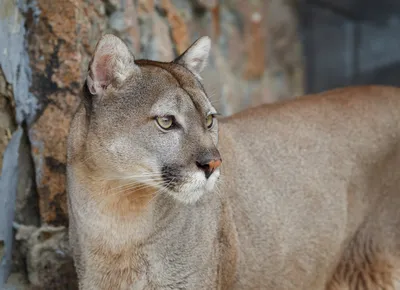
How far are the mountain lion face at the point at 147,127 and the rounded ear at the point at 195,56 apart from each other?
11.7 inches

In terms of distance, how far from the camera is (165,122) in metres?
3.68

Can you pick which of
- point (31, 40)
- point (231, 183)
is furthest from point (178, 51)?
point (231, 183)

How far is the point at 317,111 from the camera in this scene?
15.7 feet

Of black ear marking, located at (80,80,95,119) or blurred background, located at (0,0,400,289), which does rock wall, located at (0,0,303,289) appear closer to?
blurred background, located at (0,0,400,289)

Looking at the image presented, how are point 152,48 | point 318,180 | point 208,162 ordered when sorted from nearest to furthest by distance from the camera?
point 208,162, point 318,180, point 152,48

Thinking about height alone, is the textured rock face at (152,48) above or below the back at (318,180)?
above

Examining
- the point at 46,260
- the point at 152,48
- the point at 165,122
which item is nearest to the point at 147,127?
the point at 165,122

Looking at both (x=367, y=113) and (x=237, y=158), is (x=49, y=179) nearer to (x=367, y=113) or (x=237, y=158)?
(x=237, y=158)

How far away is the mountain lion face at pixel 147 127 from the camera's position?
3.62 meters

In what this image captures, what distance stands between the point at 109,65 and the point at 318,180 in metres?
1.51

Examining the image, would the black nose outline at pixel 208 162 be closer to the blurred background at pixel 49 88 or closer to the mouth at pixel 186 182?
the mouth at pixel 186 182

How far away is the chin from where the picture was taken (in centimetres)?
360

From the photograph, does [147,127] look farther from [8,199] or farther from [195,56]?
[8,199]

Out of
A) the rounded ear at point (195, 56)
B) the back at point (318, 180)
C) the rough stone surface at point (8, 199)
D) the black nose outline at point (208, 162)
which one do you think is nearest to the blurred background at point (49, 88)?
the rough stone surface at point (8, 199)
